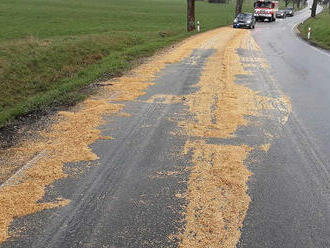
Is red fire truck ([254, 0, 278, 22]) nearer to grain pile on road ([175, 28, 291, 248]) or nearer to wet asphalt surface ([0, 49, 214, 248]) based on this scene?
grain pile on road ([175, 28, 291, 248])

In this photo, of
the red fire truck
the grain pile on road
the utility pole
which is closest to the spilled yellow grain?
the grain pile on road

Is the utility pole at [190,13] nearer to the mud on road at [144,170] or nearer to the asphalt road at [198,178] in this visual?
the mud on road at [144,170]

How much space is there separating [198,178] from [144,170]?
0.82 m

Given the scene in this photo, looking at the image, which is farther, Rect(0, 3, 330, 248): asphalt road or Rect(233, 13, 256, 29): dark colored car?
Rect(233, 13, 256, 29): dark colored car

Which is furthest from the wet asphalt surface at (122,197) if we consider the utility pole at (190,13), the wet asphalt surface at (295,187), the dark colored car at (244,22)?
the dark colored car at (244,22)

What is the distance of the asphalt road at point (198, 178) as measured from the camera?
390cm

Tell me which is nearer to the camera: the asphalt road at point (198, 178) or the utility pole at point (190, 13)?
the asphalt road at point (198, 178)

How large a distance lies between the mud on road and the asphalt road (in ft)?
0.06

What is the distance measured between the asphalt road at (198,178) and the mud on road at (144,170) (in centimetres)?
2

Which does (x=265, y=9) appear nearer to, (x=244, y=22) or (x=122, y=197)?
(x=244, y=22)

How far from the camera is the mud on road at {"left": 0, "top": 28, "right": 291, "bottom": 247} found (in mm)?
3945

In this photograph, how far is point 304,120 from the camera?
7.66m

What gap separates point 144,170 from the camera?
5.34 metres

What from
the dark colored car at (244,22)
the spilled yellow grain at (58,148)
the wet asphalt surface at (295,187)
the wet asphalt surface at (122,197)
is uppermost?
the dark colored car at (244,22)
